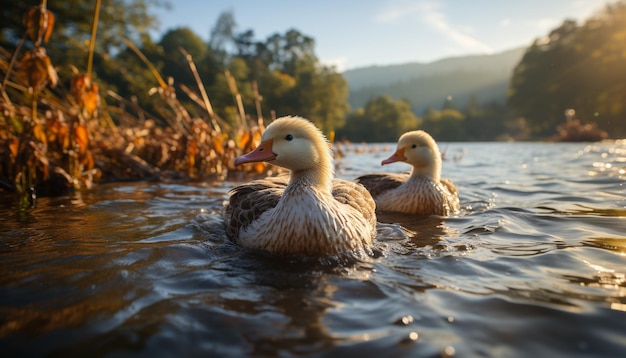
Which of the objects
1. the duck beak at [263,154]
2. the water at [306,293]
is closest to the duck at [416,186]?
the water at [306,293]

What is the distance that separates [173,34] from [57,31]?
2021 inches

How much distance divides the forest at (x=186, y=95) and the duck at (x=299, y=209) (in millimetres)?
3883

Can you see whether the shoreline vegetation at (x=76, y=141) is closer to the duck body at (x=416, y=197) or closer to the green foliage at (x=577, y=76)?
the duck body at (x=416, y=197)

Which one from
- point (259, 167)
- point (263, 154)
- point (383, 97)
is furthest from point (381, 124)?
point (263, 154)

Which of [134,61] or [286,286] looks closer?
[286,286]

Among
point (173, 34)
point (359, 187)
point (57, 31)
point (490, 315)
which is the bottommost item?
point (490, 315)

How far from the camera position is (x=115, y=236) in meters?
4.52

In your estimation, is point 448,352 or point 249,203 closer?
point 448,352

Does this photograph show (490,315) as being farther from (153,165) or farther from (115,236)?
(153,165)

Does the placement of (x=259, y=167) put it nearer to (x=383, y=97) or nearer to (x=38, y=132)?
(x=38, y=132)

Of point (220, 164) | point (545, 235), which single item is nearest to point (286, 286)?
point (545, 235)

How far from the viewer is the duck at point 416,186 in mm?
6605

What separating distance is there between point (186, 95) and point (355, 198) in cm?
4934

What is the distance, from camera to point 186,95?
49.8 metres
